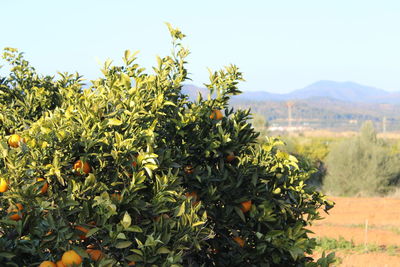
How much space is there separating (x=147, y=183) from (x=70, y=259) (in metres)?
0.58

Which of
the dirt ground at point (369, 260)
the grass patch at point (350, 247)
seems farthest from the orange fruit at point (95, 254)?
the grass patch at point (350, 247)

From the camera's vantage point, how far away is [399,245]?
11.6 m

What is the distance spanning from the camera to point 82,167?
2.39 metres

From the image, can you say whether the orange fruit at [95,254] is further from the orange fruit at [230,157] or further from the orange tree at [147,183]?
the orange fruit at [230,157]

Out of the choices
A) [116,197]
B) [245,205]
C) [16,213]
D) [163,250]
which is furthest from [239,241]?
[16,213]

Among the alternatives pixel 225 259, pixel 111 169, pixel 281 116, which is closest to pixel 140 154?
pixel 111 169

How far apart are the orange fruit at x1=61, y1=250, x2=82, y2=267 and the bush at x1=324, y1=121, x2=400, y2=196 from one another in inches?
850

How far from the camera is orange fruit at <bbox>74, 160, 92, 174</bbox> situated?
2.39 m

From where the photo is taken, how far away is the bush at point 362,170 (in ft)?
73.4

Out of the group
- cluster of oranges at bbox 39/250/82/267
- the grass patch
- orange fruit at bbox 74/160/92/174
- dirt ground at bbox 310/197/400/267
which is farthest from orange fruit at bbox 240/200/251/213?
the grass patch

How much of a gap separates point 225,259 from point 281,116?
469 ft

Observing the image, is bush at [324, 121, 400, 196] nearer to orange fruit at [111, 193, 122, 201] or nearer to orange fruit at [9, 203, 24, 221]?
orange fruit at [111, 193, 122, 201]

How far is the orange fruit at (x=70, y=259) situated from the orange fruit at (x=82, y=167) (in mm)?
415

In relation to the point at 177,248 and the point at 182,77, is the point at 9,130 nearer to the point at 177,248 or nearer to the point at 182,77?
the point at 182,77
